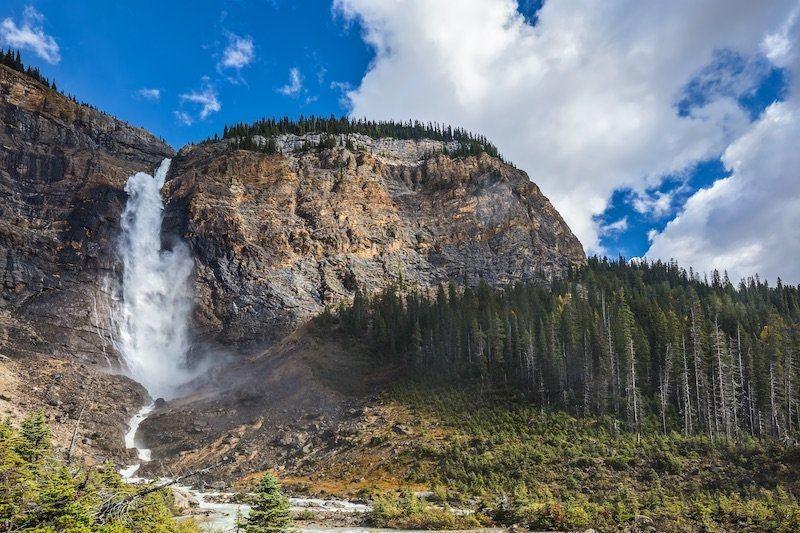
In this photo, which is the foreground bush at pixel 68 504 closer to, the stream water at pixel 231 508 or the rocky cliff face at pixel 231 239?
the stream water at pixel 231 508

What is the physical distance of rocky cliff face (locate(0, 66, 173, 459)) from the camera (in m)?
64.8

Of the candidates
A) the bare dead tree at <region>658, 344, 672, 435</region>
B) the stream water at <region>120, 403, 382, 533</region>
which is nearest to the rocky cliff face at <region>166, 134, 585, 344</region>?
the stream water at <region>120, 403, 382, 533</region>

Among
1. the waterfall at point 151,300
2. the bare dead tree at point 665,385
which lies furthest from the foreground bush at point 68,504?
the waterfall at point 151,300

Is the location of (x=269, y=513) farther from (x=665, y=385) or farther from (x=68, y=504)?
(x=665, y=385)

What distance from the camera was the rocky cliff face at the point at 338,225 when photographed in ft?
320

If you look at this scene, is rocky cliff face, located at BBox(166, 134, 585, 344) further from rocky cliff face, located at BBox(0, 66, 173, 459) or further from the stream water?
the stream water

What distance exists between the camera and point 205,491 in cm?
4794

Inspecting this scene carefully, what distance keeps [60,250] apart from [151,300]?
17042 mm

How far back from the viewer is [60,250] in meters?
90.2

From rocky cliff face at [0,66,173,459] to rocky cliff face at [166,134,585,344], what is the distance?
46.6ft

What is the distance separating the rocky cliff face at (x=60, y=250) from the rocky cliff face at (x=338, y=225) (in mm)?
14199

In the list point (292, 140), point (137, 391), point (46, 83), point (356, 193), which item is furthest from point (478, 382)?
point (46, 83)

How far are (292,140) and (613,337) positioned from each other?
99.8m

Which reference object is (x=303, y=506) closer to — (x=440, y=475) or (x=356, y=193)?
(x=440, y=475)
